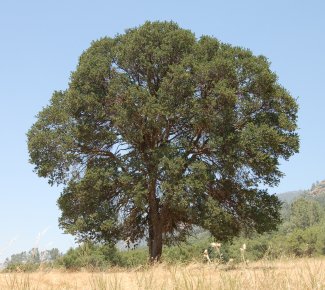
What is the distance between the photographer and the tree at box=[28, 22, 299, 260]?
22.6 m

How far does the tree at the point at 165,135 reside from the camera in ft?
74.1

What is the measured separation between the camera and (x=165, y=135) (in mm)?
25016

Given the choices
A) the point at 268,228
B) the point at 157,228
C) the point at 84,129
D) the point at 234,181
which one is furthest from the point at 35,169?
Result: the point at 268,228

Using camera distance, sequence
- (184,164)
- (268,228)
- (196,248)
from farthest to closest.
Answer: (196,248) → (268,228) → (184,164)

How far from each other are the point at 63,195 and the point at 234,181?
9512mm

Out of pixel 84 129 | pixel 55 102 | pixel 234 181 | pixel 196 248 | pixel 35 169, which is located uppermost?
pixel 55 102

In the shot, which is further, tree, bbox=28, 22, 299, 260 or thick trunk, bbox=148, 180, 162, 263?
thick trunk, bbox=148, 180, 162, 263

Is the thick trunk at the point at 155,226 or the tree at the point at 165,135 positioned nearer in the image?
the tree at the point at 165,135

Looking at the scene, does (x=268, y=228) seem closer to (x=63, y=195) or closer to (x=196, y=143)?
(x=196, y=143)

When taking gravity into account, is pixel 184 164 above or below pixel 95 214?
above

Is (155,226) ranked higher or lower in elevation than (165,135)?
lower

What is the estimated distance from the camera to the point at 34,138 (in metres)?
24.4

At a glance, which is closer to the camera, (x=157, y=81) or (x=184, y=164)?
(x=184, y=164)

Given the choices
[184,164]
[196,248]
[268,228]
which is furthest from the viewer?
[196,248]
